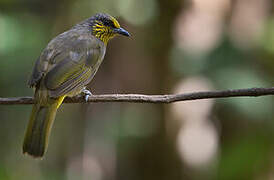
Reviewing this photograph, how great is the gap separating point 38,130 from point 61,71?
526 millimetres

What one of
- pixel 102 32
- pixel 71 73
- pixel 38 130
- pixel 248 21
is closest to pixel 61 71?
pixel 71 73

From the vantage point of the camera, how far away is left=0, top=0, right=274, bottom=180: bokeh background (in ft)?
16.8

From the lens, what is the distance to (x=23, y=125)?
21.0 ft

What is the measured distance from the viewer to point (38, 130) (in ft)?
11.2

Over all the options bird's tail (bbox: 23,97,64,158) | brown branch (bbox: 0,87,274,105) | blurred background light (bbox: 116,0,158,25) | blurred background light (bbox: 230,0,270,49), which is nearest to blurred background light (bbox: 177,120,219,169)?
blurred background light (bbox: 230,0,270,49)

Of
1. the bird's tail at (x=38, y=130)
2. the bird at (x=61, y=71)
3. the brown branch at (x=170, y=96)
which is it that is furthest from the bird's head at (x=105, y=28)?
the brown branch at (x=170, y=96)

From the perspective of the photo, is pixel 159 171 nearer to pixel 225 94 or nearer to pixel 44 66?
pixel 44 66

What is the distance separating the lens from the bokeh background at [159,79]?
201 inches

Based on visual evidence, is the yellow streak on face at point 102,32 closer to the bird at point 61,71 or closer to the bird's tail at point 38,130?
the bird at point 61,71

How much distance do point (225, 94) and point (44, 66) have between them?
1.59 metres

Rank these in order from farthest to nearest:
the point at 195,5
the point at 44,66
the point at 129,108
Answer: the point at 129,108 → the point at 195,5 → the point at 44,66

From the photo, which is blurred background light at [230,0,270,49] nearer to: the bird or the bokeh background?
the bokeh background

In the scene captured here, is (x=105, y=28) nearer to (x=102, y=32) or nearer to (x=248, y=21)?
(x=102, y=32)

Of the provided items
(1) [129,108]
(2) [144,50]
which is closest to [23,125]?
(1) [129,108]
